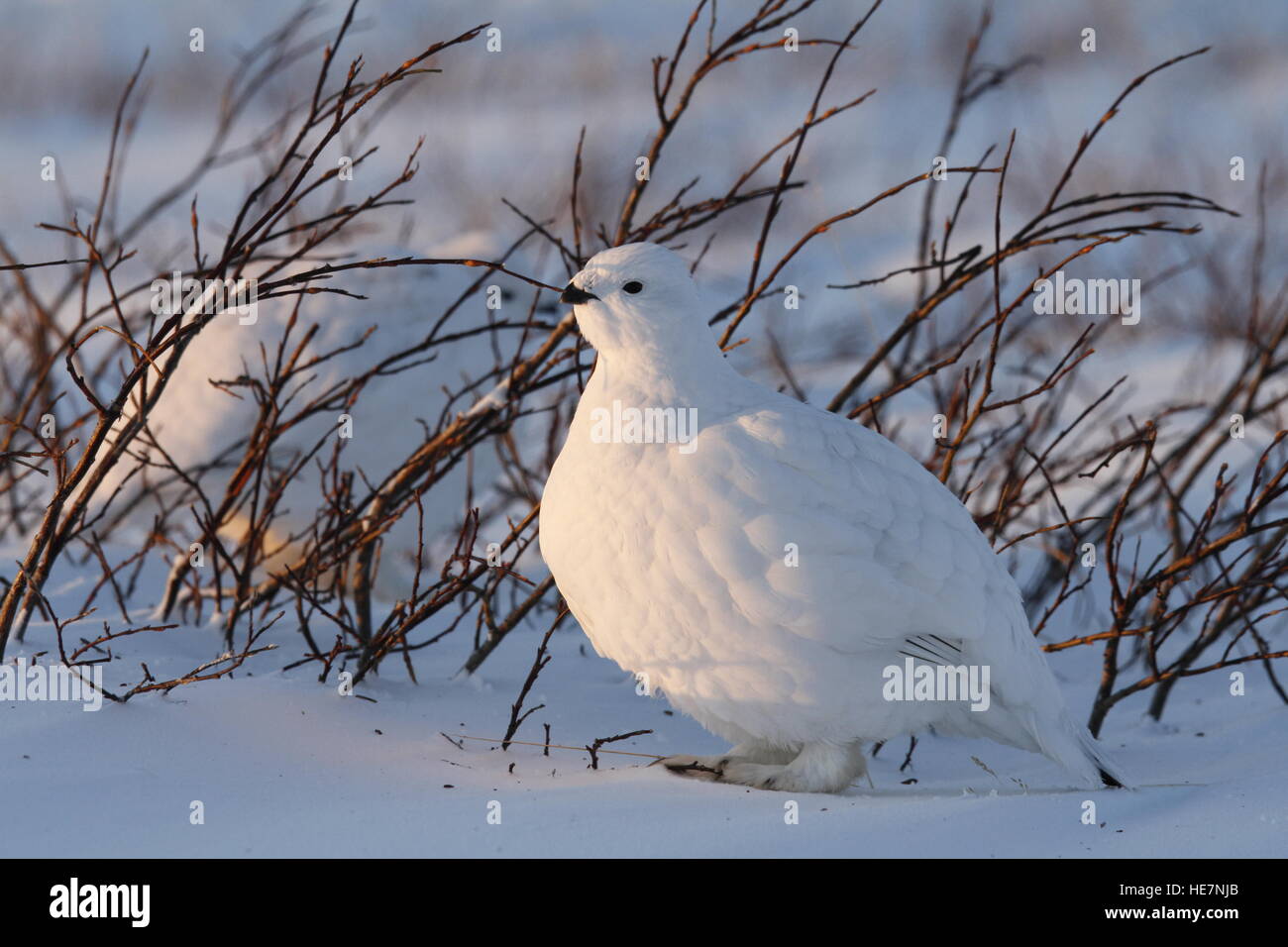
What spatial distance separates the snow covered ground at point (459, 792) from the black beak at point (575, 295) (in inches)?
30.6

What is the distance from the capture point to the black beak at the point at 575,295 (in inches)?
87.8

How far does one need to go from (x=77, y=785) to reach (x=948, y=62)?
1463 centimetres

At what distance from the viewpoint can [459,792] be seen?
218 cm

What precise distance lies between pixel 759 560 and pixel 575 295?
1.73 ft

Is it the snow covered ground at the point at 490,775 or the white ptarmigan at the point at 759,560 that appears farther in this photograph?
the white ptarmigan at the point at 759,560

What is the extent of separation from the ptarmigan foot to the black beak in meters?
0.81

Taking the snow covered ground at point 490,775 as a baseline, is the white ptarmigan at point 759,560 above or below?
above

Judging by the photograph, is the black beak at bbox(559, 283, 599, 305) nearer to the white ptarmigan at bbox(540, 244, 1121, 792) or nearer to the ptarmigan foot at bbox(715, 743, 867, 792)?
the white ptarmigan at bbox(540, 244, 1121, 792)

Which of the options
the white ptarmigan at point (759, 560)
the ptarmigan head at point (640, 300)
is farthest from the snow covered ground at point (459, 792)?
the ptarmigan head at point (640, 300)

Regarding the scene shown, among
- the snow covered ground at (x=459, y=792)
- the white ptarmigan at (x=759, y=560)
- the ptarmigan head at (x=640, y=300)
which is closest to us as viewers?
the snow covered ground at (x=459, y=792)

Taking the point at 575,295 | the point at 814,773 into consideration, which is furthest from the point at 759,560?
the point at 575,295

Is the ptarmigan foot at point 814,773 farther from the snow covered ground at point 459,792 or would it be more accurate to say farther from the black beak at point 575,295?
the black beak at point 575,295

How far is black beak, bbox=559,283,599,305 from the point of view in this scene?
87.8 inches

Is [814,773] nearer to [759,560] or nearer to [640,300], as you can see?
[759,560]
